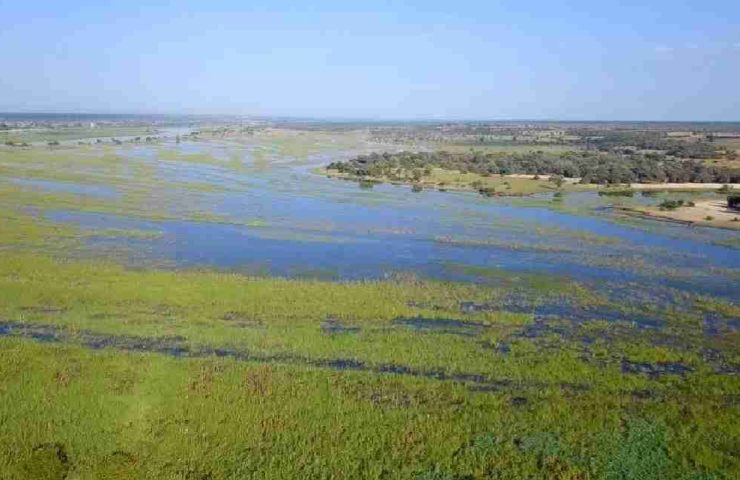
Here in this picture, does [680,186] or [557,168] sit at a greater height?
[557,168]

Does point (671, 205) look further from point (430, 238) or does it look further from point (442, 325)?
point (442, 325)

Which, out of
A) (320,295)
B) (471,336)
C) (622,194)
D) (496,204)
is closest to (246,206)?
(496,204)

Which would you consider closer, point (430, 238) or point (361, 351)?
point (361, 351)

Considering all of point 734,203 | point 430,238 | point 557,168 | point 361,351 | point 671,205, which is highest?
point 557,168

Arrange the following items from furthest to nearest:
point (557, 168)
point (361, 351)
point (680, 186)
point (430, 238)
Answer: point (557, 168) < point (680, 186) < point (430, 238) < point (361, 351)

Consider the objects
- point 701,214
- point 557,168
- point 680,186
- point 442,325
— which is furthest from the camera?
point 557,168

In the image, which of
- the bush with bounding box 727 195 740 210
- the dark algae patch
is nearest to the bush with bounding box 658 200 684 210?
the bush with bounding box 727 195 740 210

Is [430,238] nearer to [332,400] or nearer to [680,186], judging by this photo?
[332,400]

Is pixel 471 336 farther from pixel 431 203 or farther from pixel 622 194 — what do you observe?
pixel 622 194

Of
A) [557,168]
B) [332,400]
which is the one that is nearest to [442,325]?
[332,400]
